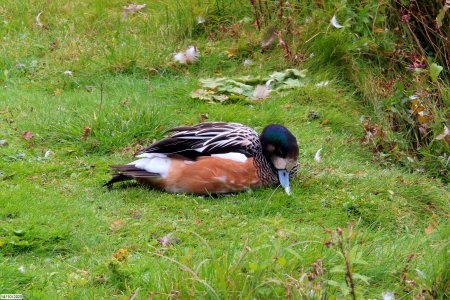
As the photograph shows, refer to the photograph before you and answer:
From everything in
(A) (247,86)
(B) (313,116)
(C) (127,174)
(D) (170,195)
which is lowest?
(B) (313,116)

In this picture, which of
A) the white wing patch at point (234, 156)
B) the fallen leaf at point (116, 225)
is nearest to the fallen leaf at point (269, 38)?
the white wing patch at point (234, 156)

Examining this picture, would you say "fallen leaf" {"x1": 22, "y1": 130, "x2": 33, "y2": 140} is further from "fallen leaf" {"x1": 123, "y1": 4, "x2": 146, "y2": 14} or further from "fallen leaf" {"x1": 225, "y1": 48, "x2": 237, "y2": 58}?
"fallen leaf" {"x1": 123, "y1": 4, "x2": 146, "y2": 14}

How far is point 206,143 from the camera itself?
6.04m

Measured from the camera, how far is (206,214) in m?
5.66

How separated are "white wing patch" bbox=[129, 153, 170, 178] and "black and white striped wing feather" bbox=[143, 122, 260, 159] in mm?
39

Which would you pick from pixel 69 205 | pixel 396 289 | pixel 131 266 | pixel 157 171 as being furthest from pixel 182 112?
pixel 396 289

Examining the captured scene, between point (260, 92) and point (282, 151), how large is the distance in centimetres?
216

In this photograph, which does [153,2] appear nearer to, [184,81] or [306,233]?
[184,81]

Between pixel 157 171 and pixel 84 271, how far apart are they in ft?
5.21

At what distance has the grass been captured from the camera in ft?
13.8

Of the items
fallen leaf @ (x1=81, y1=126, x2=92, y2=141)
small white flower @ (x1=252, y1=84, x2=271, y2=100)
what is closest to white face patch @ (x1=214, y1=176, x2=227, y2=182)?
fallen leaf @ (x1=81, y1=126, x2=92, y2=141)

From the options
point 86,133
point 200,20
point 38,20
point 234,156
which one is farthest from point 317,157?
point 38,20

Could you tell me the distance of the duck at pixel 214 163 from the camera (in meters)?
5.96

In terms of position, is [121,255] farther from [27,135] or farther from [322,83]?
[322,83]
